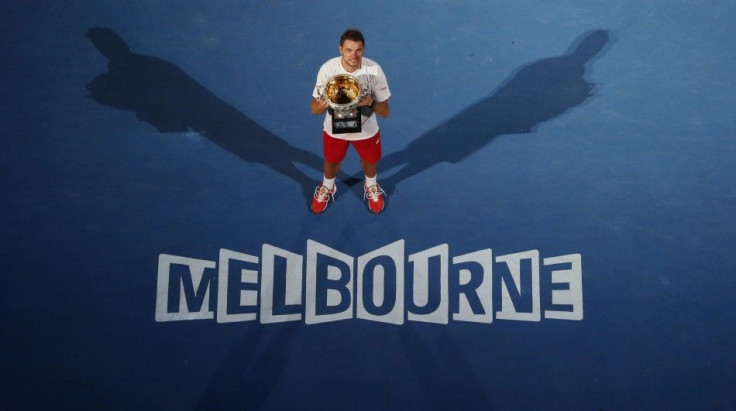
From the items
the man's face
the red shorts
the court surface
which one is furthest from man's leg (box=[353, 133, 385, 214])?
Result: the man's face

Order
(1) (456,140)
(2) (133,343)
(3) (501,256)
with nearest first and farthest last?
(2) (133,343)
(3) (501,256)
(1) (456,140)

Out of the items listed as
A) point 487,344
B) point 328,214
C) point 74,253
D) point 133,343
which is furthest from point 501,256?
point 74,253

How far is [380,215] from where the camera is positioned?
236 inches

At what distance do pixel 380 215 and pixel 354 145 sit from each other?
814mm

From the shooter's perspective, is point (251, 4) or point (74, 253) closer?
point (74, 253)

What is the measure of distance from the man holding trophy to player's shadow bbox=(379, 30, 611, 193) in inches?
27.5

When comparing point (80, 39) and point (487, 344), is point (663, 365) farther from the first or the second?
point (80, 39)

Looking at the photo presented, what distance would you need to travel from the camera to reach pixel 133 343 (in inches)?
217

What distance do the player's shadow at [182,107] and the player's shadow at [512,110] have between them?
0.97 meters

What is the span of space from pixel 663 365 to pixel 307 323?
3.20m

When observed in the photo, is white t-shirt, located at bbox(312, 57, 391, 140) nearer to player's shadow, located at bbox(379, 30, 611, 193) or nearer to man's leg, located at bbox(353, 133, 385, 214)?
man's leg, located at bbox(353, 133, 385, 214)

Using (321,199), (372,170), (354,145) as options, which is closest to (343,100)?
(354,145)

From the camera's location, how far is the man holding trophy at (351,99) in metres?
4.95

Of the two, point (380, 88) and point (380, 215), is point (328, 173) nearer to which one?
point (380, 215)
